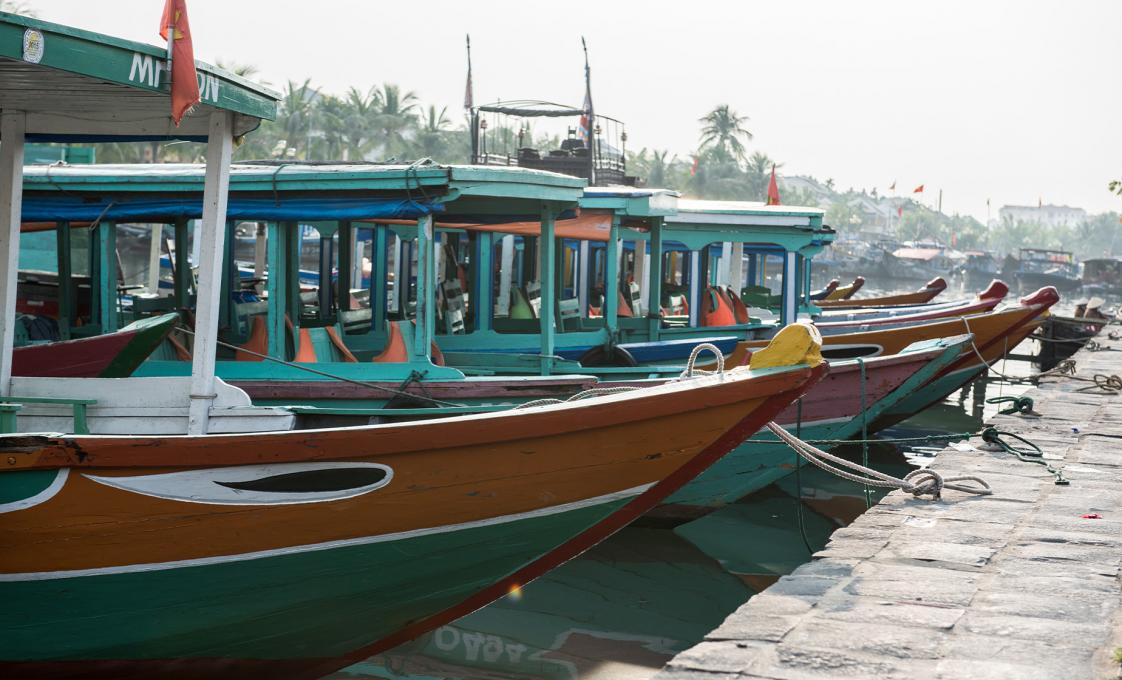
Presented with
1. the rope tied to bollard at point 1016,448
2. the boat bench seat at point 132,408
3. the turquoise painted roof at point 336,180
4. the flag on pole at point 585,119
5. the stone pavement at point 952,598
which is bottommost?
the stone pavement at point 952,598

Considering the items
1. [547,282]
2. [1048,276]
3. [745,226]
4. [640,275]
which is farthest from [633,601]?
[1048,276]

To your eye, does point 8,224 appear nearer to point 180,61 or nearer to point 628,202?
point 180,61

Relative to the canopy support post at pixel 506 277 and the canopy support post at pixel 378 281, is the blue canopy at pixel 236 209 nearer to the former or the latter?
the canopy support post at pixel 378 281

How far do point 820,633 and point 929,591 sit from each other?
2.96 feet

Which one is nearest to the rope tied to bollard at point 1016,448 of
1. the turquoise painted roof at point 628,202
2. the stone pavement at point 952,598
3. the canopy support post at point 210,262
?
the stone pavement at point 952,598

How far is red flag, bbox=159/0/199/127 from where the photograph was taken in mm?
5020

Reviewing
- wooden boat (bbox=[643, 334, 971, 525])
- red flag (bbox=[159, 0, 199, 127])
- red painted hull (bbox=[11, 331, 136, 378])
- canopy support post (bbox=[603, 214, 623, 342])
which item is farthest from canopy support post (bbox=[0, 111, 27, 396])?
canopy support post (bbox=[603, 214, 623, 342])

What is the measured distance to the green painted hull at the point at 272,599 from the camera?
547cm

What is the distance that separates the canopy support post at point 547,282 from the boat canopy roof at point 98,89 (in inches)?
118

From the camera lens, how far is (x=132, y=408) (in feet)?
20.0

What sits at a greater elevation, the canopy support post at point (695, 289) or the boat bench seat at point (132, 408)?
the canopy support post at point (695, 289)

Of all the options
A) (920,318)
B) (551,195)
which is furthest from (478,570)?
(920,318)

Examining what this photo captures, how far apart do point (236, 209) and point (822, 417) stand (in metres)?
5.47

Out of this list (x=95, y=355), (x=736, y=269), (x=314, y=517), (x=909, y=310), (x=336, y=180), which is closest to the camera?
(x=314, y=517)
